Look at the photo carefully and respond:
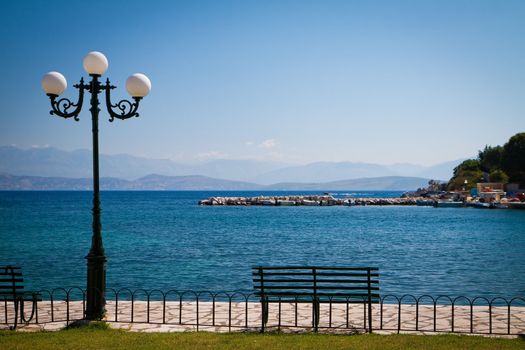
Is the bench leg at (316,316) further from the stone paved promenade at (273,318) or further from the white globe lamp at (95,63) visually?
the white globe lamp at (95,63)

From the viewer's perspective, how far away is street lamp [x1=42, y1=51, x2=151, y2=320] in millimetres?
10398

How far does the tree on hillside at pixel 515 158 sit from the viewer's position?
93.6 m

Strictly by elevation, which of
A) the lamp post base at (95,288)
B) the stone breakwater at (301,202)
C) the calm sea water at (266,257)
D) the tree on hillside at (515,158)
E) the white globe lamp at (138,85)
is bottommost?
the calm sea water at (266,257)

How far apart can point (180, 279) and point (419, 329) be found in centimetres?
1231

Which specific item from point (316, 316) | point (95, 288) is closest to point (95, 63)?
point (95, 288)

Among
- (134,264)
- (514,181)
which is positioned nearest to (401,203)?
(514,181)

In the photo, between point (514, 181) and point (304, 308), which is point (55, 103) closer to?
point (304, 308)

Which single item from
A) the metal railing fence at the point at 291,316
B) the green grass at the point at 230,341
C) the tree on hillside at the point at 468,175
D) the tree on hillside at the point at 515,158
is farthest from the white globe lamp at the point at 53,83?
the tree on hillside at the point at 468,175

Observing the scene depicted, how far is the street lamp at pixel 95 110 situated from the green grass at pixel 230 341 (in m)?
1.02

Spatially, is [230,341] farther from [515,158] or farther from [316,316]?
[515,158]

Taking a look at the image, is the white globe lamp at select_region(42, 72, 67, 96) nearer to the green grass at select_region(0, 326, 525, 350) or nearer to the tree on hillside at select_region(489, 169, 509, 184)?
the green grass at select_region(0, 326, 525, 350)

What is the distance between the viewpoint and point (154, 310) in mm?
11969

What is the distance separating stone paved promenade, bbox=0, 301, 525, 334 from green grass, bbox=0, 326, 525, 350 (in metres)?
0.76

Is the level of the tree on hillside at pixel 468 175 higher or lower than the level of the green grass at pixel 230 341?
higher
